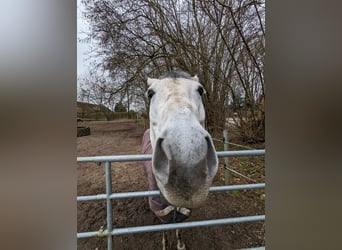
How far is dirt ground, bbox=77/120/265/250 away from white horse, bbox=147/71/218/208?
0.44ft

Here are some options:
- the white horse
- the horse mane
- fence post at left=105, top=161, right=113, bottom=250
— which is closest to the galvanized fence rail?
fence post at left=105, top=161, right=113, bottom=250

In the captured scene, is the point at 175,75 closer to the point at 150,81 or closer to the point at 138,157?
the point at 150,81

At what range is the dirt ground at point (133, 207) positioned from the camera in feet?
2.35

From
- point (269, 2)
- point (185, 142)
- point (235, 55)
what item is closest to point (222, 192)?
point (185, 142)

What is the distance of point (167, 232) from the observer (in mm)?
Answer: 849

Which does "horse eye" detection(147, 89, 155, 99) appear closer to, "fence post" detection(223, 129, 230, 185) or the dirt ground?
the dirt ground

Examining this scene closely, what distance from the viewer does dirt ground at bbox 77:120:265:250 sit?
718 millimetres

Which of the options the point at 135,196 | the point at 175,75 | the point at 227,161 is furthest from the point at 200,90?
the point at 135,196

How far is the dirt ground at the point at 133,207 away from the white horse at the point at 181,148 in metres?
0.13

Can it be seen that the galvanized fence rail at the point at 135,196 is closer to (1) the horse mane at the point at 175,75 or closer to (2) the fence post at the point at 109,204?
(2) the fence post at the point at 109,204

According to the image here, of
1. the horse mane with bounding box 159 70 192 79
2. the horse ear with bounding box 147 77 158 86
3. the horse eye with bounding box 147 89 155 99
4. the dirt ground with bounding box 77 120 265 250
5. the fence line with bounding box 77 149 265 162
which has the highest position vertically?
the horse mane with bounding box 159 70 192 79

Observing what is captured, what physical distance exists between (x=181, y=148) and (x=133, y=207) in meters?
0.38

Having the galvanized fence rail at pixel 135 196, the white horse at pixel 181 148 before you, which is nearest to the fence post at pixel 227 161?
the galvanized fence rail at pixel 135 196

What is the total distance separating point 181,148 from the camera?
57 centimetres
